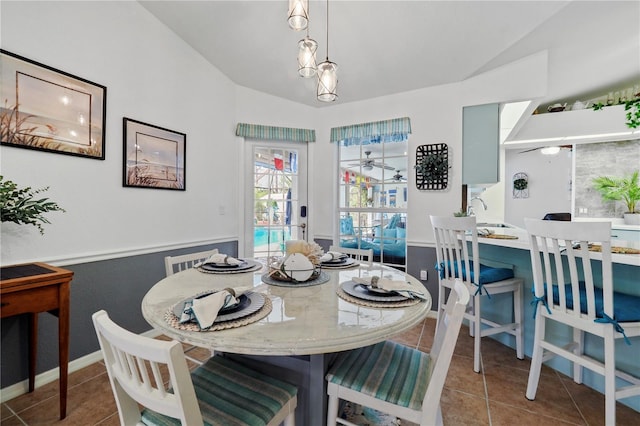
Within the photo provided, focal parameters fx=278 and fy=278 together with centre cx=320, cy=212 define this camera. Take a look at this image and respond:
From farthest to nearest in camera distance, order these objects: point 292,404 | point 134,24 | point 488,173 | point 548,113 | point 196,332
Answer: point 548,113
point 488,173
point 134,24
point 292,404
point 196,332

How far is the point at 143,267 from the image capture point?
7.76 feet

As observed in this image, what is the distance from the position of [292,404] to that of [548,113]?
5293 millimetres

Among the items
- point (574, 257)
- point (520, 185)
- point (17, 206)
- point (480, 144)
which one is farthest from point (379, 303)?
point (520, 185)

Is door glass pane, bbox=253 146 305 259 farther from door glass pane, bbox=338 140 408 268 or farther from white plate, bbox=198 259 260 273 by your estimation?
white plate, bbox=198 259 260 273

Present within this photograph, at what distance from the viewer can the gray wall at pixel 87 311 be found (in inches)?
65.7

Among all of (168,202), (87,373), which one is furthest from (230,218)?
(87,373)

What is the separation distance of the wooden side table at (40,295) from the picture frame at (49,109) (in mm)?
772

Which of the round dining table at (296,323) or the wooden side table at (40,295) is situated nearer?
the round dining table at (296,323)

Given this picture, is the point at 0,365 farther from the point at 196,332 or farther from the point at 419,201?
the point at 419,201

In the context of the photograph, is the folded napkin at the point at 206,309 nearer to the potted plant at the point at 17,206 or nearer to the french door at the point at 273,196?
the potted plant at the point at 17,206

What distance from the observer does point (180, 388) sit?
26.2 inches

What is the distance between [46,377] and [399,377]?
7.27 feet

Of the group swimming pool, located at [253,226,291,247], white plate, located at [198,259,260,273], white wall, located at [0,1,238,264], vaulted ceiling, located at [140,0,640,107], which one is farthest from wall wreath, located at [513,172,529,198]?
white plate, located at [198,259,260,273]

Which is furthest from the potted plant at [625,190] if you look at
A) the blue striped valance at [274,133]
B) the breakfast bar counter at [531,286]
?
the blue striped valance at [274,133]
